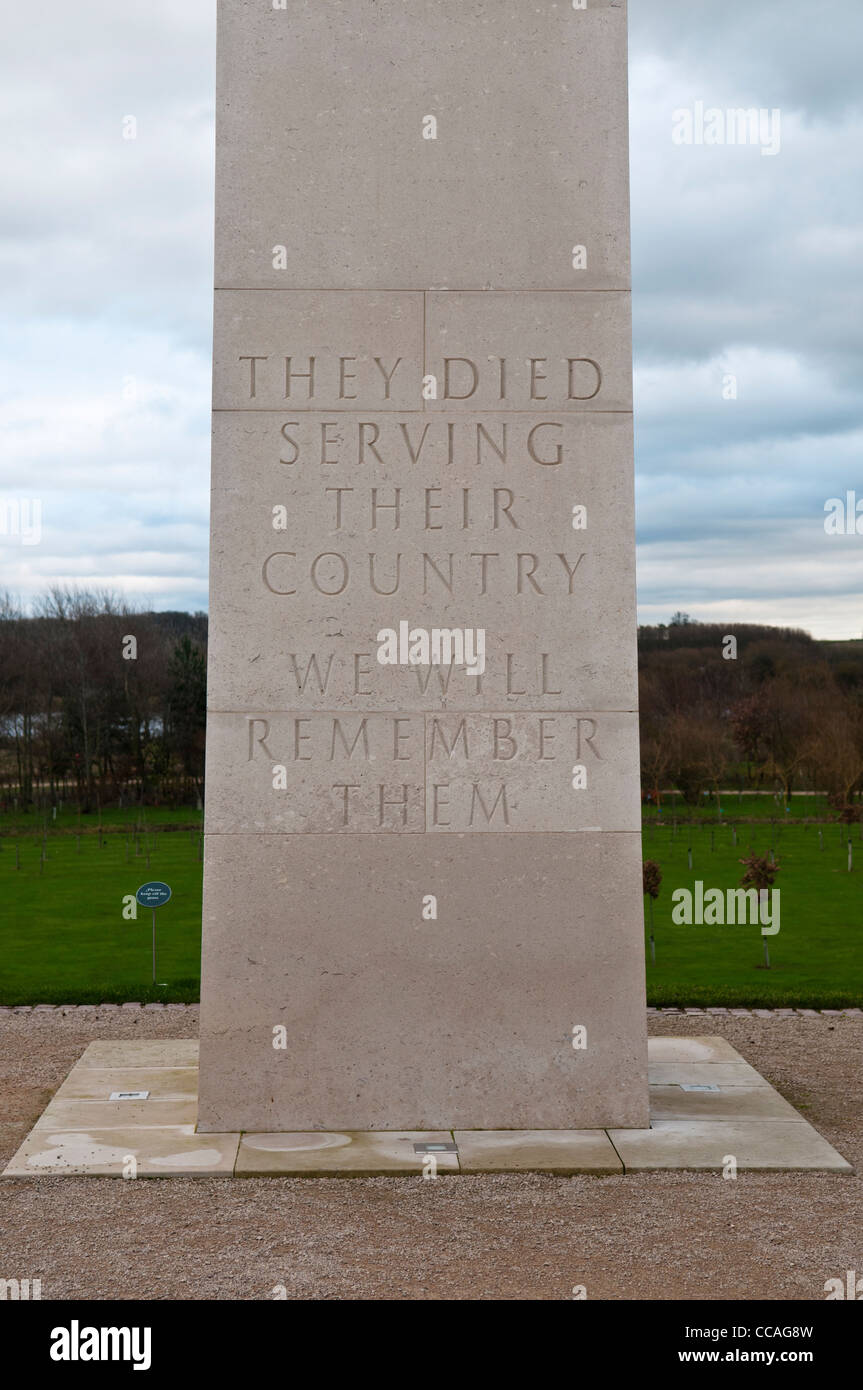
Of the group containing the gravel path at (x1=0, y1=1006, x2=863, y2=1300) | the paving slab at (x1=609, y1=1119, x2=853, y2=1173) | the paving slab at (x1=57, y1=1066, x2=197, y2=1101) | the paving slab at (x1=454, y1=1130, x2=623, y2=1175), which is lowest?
the gravel path at (x1=0, y1=1006, x2=863, y2=1300)

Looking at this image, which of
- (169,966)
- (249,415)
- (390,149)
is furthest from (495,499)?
(169,966)

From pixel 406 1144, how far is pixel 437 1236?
156cm

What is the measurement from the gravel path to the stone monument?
115cm

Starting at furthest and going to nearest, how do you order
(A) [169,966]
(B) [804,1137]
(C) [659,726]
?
(C) [659,726] → (A) [169,966] → (B) [804,1137]

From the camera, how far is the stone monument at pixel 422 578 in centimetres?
869

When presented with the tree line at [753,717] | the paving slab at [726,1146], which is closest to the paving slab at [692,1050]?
the paving slab at [726,1146]

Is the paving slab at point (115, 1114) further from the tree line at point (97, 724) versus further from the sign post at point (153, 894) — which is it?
the tree line at point (97, 724)

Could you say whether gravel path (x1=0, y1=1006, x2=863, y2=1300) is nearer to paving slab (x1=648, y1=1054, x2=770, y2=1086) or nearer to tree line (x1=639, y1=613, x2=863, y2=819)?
paving slab (x1=648, y1=1054, x2=770, y2=1086)

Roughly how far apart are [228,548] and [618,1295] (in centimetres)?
524

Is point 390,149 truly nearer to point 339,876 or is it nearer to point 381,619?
point 381,619

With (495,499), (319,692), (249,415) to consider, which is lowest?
(319,692)

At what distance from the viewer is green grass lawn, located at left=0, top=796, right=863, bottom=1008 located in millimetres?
14070

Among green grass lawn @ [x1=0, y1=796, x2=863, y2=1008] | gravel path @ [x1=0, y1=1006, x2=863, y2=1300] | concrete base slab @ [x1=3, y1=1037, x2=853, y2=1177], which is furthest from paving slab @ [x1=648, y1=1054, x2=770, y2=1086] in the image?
green grass lawn @ [x1=0, y1=796, x2=863, y2=1008]

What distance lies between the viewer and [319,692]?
8734 mm
